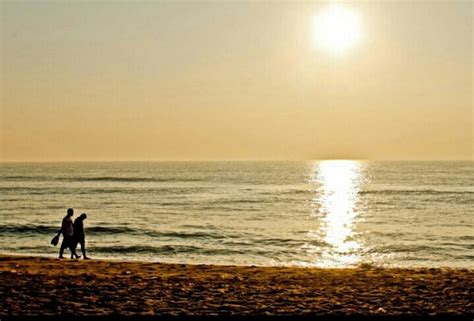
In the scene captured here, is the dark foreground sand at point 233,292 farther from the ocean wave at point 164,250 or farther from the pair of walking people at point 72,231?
the ocean wave at point 164,250

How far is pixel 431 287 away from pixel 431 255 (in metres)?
17.4

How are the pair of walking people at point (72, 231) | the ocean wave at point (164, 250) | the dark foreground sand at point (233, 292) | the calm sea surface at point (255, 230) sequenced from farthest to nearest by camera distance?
the ocean wave at point (164, 250)
the calm sea surface at point (255, 230)
the pair of walking people at point (72, 231)
the dark foreground sand at point (233, 292)

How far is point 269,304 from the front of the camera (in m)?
11.0

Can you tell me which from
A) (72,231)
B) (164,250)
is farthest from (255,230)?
(72,231)

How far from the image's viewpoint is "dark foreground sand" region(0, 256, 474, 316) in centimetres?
1057

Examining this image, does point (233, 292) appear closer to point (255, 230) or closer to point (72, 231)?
point (72, 231)

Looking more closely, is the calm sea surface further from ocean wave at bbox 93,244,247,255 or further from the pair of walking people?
the pair of walking people

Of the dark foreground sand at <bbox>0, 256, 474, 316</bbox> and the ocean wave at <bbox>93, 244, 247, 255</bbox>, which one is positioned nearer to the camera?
the dark foreground sand at <bbox>0, 256, 474, 316</bbox>

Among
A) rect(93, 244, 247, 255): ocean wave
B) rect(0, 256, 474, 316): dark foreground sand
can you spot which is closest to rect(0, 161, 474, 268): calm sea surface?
rect(93, 244, 247, 255): ocean wave

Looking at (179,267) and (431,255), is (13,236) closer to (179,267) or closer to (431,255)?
(179,267)

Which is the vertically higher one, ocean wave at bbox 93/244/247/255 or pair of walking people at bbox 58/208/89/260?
pair of walking people at bbox 58/208/89/260

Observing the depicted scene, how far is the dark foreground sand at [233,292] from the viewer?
1057 centimetres

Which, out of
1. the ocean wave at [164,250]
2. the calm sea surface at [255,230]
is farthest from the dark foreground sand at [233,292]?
the ocean wave at [164,250]

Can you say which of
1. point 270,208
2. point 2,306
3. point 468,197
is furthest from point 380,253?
point 468,197
